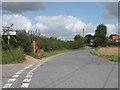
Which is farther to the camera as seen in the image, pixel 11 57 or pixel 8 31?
pixel 8 31

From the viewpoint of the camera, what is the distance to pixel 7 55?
29.5 meters

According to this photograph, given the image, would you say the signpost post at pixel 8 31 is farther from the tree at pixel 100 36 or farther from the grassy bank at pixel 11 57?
the tree at pixel 100 36

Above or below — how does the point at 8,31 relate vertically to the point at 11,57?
above

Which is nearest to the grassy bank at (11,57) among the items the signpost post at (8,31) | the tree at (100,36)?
the signpost post at (8,31)

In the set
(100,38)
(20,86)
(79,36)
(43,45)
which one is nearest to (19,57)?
(20,86)

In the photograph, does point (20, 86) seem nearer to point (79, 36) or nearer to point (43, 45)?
point (43, 45)

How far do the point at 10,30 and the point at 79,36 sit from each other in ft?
374

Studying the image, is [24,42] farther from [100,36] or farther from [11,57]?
[100,36]

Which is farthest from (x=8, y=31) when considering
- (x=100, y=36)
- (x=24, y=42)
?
(x=100, y=36)

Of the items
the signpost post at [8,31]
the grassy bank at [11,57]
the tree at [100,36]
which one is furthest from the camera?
the tree at [100,36]

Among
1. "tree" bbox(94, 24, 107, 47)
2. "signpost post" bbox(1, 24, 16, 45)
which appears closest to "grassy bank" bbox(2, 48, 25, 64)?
"signpost post" bbox(1, 24, 16, 45)

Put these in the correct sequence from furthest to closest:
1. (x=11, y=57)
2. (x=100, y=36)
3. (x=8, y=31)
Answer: (x=100, y=36) < (x=8, y=31) < (x=11, y=57)

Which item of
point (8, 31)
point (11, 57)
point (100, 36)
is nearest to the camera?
point (11, 57)

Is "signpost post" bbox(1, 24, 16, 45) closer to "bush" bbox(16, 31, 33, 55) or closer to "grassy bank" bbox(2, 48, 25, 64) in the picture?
"bush" bbox(16, 31, 33, 55)
